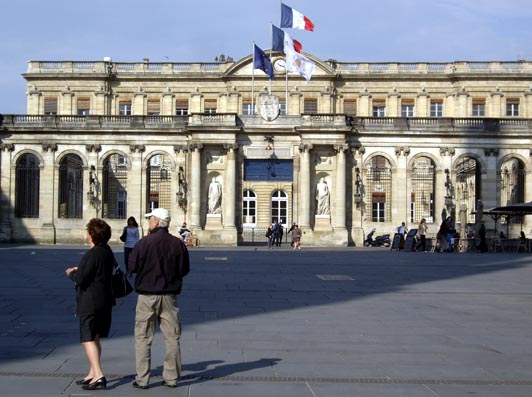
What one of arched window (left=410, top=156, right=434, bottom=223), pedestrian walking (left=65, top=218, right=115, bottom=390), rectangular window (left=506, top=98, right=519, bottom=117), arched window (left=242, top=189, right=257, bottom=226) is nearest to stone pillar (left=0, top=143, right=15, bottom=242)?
arched window (left=242, top=189, right=257, bottom=226)

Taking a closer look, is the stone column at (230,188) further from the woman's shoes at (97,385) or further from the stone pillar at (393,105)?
the woman's shoes at (97,385)

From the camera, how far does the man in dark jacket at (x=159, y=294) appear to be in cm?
829

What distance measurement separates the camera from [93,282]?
8.23 meters

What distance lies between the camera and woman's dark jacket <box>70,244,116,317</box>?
26.8 ft

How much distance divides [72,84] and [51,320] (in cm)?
5628

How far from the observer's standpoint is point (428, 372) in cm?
923

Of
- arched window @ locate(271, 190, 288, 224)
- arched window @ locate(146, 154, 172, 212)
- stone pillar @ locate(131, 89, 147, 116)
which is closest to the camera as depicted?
arched window @ locate(146, 154, 172, 212)

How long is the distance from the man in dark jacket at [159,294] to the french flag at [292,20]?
131 ft

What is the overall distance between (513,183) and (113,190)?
85.2 feet

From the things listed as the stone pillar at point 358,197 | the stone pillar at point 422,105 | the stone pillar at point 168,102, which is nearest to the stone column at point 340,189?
the stone pillar at point 358,197

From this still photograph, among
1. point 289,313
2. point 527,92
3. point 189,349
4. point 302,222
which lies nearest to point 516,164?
point 302,222

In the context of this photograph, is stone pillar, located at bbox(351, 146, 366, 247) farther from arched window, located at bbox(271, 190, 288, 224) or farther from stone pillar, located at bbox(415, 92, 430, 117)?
stone pillar, located at bbox(415, 92, 430, 117)

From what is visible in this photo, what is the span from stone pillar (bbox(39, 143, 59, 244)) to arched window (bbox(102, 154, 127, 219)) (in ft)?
9.37

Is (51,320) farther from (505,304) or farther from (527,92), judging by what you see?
(527,92)
